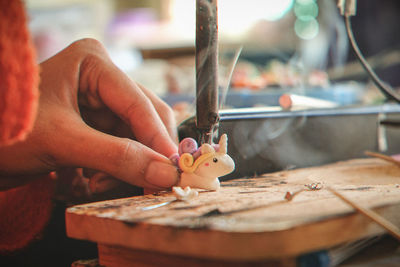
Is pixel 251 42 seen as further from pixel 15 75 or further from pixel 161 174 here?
pixel 15 75

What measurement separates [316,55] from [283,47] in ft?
1.57

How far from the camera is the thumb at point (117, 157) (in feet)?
1.50

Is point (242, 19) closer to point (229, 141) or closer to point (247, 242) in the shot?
point (229, 141)

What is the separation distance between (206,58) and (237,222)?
221mm

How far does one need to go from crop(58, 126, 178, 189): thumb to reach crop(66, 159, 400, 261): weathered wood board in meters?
0.03

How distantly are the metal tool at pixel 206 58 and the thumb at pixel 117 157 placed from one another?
8cm

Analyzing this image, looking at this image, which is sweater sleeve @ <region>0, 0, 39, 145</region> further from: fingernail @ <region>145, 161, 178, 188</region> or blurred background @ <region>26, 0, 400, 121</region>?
blurred background @ <region>26, 0, 400, 121</region>

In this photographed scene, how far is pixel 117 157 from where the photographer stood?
18.0 inches

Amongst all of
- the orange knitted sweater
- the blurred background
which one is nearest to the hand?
the orange knitted sweater

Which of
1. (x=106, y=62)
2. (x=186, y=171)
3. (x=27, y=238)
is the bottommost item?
(x=27, y=238)

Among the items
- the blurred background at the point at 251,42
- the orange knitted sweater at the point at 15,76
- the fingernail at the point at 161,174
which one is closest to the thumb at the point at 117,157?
the fingernail at the point at 161,174

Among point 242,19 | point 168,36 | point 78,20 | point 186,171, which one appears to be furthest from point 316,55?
point 186,171

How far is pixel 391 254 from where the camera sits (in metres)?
0.40

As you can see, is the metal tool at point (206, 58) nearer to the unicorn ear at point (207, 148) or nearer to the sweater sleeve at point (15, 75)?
the unicorn ear at point (207, 148)
